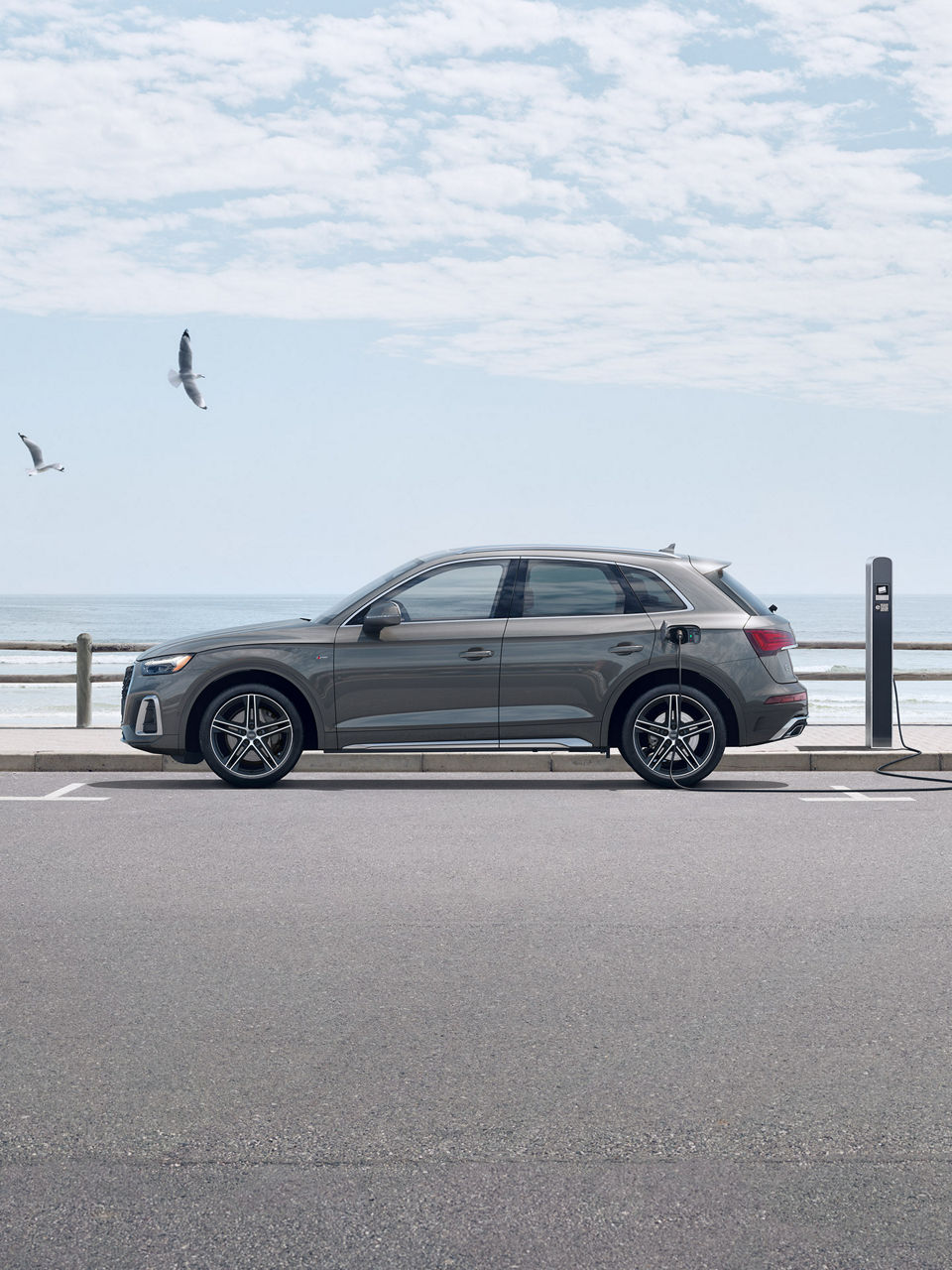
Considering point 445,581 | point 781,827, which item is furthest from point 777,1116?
point 445,581

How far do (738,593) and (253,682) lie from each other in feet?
12.5

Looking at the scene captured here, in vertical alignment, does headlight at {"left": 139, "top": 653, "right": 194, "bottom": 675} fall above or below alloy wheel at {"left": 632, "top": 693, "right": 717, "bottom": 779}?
above

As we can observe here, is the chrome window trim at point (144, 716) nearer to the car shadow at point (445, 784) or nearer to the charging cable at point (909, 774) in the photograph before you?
the car shadow at point (445, 784)

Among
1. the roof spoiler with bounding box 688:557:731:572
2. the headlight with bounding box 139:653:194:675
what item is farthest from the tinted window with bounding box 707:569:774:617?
the headlight with bounding box 139:653:194:675

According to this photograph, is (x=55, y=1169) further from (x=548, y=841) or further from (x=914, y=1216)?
(x=548, y=841)

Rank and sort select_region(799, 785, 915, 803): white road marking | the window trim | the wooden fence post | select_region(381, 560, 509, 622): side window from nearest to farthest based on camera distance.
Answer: select_region(799, 785, 915, 803): white road marking < the window trim < select_region(381, 560, 509, 622): side window < the wooden fence post

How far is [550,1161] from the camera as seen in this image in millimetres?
3781

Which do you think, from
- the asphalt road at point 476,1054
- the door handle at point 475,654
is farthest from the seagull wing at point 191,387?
the asphalt road at point 476,1054

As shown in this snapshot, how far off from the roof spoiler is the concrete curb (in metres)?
1.72

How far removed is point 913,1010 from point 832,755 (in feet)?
25.7

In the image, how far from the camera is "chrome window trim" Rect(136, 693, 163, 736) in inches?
450

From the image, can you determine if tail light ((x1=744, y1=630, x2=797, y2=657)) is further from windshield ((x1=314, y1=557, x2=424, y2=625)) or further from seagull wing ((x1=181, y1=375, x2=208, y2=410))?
seagull wing ((x1=181, y1=375, x2=208, y2=410))

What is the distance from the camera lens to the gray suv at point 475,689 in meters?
11.4

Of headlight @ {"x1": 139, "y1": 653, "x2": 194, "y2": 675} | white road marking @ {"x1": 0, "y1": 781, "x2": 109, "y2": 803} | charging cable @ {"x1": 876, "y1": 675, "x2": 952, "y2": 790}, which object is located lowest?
white road marking @ {"x1": 0, "y1": 781, "x2": 109, "y2": 803}
